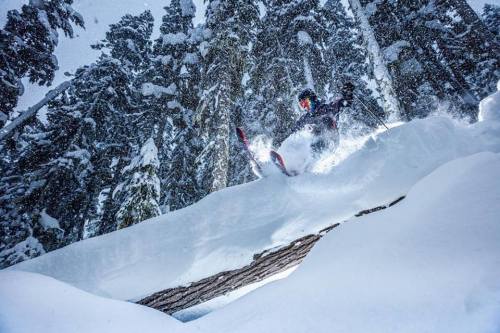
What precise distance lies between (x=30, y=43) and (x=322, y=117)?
35.0 feet

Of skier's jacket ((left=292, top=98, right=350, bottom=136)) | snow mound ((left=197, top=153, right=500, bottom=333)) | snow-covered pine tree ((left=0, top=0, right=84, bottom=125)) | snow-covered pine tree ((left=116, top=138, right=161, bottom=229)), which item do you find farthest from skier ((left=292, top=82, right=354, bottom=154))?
snow-covered pine tree ((left=0, top=0, right=84, bottom=125))

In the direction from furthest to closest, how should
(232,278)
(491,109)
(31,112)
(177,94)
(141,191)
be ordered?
1. (177,94)
2. (31,112)
3. (141,191)
4. (491,109)
5. (232,278)

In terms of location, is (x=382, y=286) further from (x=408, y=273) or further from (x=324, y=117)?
(x=324, y=117)

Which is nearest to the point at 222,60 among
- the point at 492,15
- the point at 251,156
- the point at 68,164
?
the point at 251,156

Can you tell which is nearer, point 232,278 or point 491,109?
point 232,278

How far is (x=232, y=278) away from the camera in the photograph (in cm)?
293

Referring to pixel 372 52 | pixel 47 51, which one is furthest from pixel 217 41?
pixel 47 51

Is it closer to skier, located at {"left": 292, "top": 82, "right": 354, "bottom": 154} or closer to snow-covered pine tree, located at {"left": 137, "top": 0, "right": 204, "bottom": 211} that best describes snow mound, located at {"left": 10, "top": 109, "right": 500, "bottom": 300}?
skier, located at {"left": 292, "top": 82, "right": 354, "bottom": 154}

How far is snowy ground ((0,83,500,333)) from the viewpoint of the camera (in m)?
1.64

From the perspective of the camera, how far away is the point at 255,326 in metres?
1.84

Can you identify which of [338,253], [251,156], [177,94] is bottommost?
[338,253]

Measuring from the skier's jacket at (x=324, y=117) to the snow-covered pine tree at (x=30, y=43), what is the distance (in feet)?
32.2

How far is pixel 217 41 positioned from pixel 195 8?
4473 millimetres

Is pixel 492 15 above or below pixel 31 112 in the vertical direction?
above
